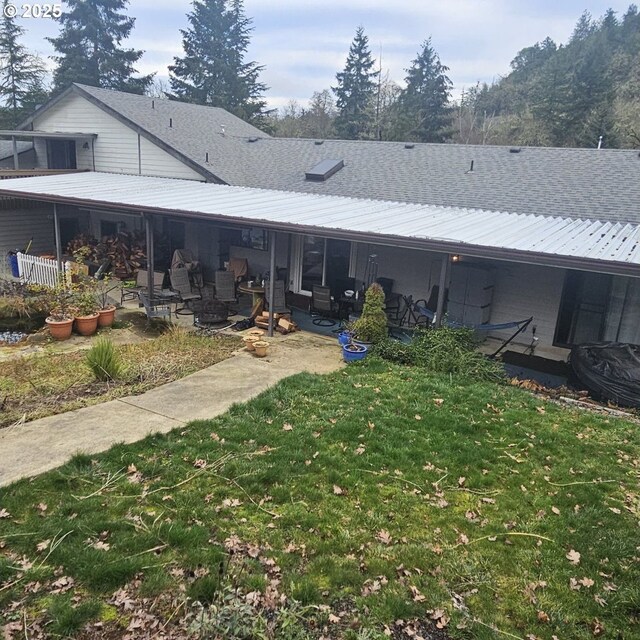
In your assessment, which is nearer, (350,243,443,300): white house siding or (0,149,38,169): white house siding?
(350,243,443,300): white house siding

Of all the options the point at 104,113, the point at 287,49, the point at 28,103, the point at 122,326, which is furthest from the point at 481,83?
the point at 122,326

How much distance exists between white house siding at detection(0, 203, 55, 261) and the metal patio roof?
167 centimetres

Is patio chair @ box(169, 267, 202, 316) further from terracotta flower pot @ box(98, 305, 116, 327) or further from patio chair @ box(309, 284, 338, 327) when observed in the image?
patio chair @ box(309, 284, 338, 327)

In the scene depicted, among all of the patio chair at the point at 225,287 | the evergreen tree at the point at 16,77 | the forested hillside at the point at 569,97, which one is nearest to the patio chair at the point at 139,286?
the patio chair at the point at 225,287

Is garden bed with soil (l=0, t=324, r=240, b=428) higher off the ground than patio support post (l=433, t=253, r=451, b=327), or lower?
lower

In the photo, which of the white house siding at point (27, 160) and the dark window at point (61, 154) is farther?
the white house siding at point (27, 160)

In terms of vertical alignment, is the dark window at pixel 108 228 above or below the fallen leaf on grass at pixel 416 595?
above

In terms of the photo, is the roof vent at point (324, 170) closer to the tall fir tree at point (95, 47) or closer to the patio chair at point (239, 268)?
the patio chair at point (239, 268)

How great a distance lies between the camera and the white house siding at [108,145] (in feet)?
55.9

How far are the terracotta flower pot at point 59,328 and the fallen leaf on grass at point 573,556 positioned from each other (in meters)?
9.44

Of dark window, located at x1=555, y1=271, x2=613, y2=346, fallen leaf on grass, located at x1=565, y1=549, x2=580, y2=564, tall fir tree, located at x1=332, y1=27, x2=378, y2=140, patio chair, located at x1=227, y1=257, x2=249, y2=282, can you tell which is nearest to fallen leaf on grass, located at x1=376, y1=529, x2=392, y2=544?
fallen leaf on grass, located at x1=565, y1=549, x2=580, y2=564

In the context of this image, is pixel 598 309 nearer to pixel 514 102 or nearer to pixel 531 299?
pixel 531 299

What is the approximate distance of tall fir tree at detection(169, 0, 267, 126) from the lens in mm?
39906

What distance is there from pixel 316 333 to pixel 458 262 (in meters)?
3.44
